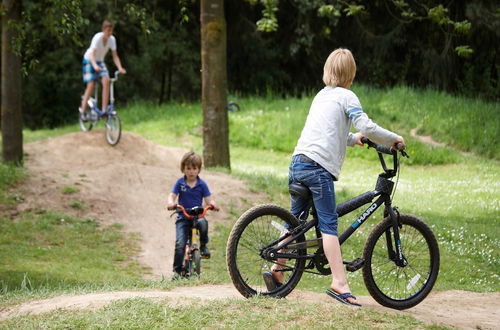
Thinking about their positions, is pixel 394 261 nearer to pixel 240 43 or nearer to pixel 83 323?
pixel 83 323

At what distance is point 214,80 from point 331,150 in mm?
9041

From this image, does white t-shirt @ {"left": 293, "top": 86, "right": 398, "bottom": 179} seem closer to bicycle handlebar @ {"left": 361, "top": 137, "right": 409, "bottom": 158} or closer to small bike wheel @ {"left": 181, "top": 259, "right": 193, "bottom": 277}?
bicycle handlebar @ {"left": 361, "top": 137, "right": 409, "bottom": 158}

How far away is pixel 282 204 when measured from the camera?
1361cm

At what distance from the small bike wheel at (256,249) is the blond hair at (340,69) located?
109cm

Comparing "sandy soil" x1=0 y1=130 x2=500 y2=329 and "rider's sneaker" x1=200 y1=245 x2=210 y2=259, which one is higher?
"rider's sneaker" x1=200 y1=245 x2=210 y2=259

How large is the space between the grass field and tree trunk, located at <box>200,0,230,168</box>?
2.74 ft

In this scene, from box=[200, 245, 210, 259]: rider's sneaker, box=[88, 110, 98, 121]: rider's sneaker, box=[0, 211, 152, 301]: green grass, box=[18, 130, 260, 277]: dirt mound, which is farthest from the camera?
box=[88, 110, 98, 121]: rider's sneaker

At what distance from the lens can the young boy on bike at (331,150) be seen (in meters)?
6.17

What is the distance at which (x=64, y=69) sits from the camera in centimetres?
3027

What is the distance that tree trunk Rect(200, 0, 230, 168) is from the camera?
14930mm

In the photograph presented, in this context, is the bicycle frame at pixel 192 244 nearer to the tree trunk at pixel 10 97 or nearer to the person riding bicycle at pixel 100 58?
the tree trunk at pixel 10 97

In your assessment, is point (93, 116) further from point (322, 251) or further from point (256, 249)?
point (322, 251)

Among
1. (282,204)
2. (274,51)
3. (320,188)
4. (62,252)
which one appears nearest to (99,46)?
(282,204)

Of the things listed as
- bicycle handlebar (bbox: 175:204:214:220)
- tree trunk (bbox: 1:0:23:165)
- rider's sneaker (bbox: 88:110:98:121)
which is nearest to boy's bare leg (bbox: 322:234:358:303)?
bicycle handlebar (bbox: 175:204:214:220)
